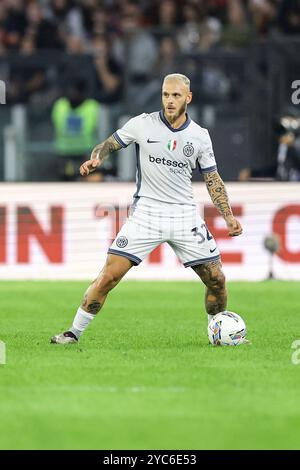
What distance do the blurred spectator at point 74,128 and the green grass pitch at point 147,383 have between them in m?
5.62

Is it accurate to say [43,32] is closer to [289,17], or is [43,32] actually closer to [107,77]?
[107,77]

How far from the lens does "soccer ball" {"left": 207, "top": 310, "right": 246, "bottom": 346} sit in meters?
11.7

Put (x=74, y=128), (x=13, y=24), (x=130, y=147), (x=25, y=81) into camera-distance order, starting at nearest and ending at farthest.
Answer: (x=130, y=147), (x=74, y=128), (x=25, y=81), (x=13, y=24)

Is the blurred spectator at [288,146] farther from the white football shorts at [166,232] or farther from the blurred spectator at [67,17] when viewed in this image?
the white football shorts at [166,232]

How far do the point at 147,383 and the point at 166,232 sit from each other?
222 centimetres

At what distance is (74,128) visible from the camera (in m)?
21.2

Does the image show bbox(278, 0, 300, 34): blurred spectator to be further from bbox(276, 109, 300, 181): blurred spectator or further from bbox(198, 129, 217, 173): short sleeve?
bbox(198, 129, 217, 173): short sleeve

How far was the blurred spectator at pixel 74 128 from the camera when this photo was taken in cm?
2098

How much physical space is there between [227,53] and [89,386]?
38.6 feet

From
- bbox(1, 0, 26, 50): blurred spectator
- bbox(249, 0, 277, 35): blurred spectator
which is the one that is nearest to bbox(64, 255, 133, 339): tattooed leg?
bbox(249, 0, 277, 35): blurred spectator

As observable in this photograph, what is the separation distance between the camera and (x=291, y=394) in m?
9.20

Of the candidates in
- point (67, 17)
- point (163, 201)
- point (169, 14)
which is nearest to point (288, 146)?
point (169, 14)

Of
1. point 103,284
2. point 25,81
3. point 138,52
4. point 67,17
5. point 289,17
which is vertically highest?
point 67,17

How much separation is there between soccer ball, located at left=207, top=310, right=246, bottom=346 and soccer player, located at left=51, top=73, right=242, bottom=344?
0.38 meters
